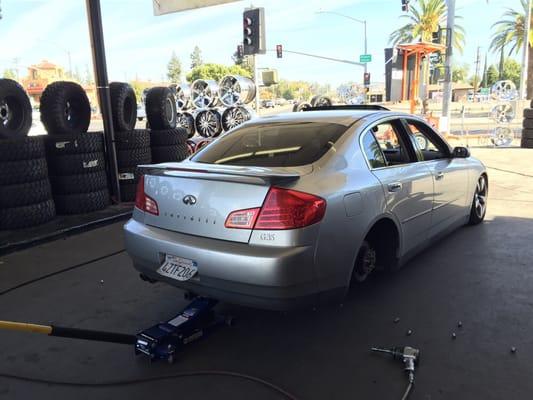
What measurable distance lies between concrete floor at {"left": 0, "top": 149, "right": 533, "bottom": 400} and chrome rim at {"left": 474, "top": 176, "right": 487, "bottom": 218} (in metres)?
0.96

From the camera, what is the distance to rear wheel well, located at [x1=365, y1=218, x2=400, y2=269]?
3779 millimetres

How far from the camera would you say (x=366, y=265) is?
143 inches

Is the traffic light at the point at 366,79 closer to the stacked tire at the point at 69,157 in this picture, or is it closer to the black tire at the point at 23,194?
the stacked tire at the point at 69,157

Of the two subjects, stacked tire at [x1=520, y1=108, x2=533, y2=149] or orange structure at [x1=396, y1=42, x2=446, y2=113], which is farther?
orange structure at [x1=396, y1=42, x2=446, y2=113]

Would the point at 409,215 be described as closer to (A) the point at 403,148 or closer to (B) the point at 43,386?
(A) the point at 403,148

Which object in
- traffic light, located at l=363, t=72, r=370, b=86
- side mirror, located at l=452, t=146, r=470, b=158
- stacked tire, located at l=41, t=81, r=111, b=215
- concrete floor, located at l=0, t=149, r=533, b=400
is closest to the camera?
concrete floor, located at l=0, t=149, r=533, b=400

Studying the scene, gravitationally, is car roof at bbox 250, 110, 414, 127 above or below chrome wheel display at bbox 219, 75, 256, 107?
below

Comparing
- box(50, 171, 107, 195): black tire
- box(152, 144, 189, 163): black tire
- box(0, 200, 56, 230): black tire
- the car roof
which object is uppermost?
the car roof

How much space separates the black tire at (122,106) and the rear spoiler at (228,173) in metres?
4.69

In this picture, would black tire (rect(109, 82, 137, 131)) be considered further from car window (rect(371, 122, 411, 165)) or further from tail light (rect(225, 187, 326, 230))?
tail light (rect(225, 187, 326, 230))

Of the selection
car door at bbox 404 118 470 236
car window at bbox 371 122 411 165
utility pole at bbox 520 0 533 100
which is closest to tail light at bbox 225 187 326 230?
car window at bbox 371 122 411 165

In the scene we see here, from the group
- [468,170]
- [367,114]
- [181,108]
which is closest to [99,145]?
[367,114]

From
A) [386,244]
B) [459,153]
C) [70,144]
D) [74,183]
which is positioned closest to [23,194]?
[74,183]

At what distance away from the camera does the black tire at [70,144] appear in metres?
6.77
